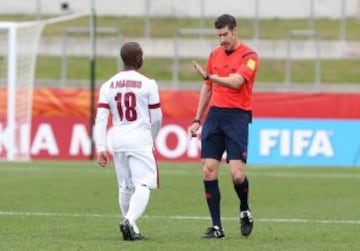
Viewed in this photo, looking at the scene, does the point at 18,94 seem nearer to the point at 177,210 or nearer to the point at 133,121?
the point at 177,210

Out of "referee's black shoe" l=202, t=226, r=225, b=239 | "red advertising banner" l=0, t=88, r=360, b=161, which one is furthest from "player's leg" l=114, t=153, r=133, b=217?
"red advertising banner" l=0, t=88, r=360, b=161

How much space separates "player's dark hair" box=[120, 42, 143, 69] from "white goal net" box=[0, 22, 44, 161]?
1557 centimetres

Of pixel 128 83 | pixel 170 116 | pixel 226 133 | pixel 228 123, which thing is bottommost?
pixel 170 116

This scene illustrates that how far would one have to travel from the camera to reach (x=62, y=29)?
38.0m

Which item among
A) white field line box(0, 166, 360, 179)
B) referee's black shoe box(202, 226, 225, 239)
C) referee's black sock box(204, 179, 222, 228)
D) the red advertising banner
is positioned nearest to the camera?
referee's black shoe box(202, 226, 225, 239)

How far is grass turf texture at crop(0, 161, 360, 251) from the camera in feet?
38.6

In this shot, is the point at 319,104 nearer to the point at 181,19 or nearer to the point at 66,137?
the point at 66,137

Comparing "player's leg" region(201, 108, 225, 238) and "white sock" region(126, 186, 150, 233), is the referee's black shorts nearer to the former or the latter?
"player's leg" region(201, 108, 225, 238)

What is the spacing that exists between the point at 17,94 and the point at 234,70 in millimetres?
15979

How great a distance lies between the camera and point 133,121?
38.9 feet

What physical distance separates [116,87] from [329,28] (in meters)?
26.4

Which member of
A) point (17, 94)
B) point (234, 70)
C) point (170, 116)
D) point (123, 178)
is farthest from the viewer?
point (170, 116)

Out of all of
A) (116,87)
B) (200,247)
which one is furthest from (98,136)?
(200,247)

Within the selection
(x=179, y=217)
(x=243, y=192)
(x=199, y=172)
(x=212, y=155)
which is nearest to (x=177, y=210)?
(x=179, y=217)
